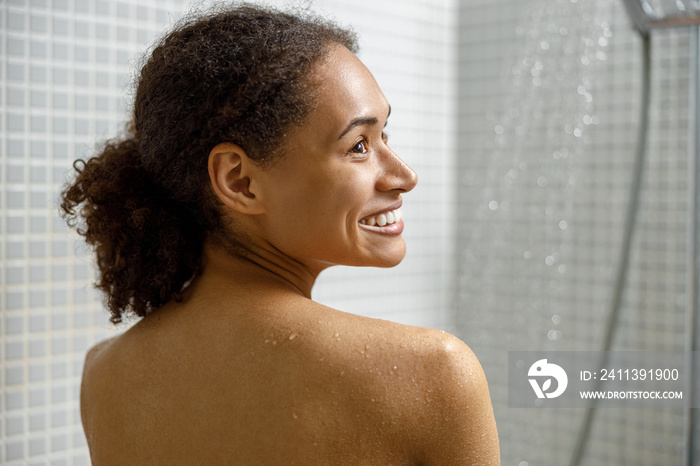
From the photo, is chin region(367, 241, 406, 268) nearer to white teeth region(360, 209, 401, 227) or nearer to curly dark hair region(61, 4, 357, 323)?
white teeth region(360, 209, 401, 227)

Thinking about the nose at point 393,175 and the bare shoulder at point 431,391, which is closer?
the bare shoulder at point 431,391

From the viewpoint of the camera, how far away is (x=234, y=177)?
0.58 metres

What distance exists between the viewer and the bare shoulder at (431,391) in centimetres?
50

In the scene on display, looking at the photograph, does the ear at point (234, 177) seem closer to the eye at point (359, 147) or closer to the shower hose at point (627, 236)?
the eye at point (359, 147)

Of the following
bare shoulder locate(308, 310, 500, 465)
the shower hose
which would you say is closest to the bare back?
bare shoulder locate(308, 310, 500, 465)

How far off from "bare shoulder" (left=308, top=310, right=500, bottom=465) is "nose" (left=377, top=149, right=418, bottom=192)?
0.15 metres

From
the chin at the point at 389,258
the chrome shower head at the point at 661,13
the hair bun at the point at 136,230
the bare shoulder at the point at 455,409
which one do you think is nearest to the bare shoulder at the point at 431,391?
the bare shoulder at the point at 455,409

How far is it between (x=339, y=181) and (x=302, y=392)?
0.18m

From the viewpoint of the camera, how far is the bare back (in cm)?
50

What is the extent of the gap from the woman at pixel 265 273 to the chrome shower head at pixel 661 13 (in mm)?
887

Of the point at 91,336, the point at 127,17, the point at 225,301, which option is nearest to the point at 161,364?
the point at 225,301

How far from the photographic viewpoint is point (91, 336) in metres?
1.16

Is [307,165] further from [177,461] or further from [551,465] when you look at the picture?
[551,465]

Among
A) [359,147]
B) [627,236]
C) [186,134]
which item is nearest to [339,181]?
[359,147]
